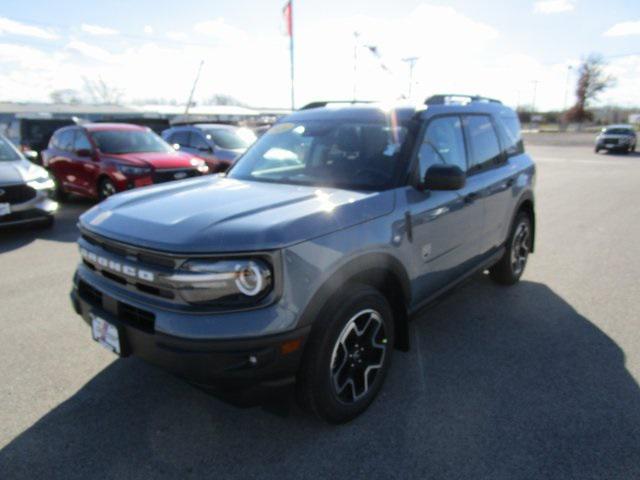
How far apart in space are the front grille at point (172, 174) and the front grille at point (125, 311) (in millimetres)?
6087

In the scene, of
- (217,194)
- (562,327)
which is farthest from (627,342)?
(217,194)

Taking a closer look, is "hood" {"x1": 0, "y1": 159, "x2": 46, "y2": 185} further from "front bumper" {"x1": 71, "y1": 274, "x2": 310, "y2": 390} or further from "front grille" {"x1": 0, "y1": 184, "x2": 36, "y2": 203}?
"front bumper" {"x1": 71, "y1": 274, "x2": 310, "y2": 390}

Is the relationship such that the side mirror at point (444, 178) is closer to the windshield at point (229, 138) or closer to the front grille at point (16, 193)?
the front grille at point (16, 193)

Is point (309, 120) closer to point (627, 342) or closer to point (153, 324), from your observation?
point (153, 324)

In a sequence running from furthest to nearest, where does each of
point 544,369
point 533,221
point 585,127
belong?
point 585,127 → point 533,221 → point 544,369

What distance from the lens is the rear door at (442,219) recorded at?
3041 mm

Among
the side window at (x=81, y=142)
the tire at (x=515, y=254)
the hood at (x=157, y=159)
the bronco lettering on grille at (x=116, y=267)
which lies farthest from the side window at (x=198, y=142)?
the bronco lettering on grille at (x=116, y=267)

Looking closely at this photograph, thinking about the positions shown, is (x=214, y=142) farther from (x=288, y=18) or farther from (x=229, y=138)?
(x=288, y=18)

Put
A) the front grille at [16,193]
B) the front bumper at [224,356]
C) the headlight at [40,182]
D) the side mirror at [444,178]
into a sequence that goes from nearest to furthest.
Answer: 1. the front bumper at [224,356]
2. the side mirror at [444,178]
3. the front grille at [16,193]
4. the headlight at [40,182]

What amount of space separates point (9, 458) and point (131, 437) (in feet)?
1.99

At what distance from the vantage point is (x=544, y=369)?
130 inches

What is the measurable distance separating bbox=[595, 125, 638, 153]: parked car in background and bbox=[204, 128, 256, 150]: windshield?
23.0 metres

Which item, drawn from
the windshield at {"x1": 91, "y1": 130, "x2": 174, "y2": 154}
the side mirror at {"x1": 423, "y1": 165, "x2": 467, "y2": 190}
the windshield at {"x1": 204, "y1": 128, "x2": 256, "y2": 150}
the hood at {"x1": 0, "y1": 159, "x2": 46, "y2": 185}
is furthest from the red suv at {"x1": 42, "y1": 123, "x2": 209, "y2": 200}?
the side mirror at {"x1": 423, "y1": 165, "x2": 467, "y2": 190}

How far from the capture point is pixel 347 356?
2666mm
